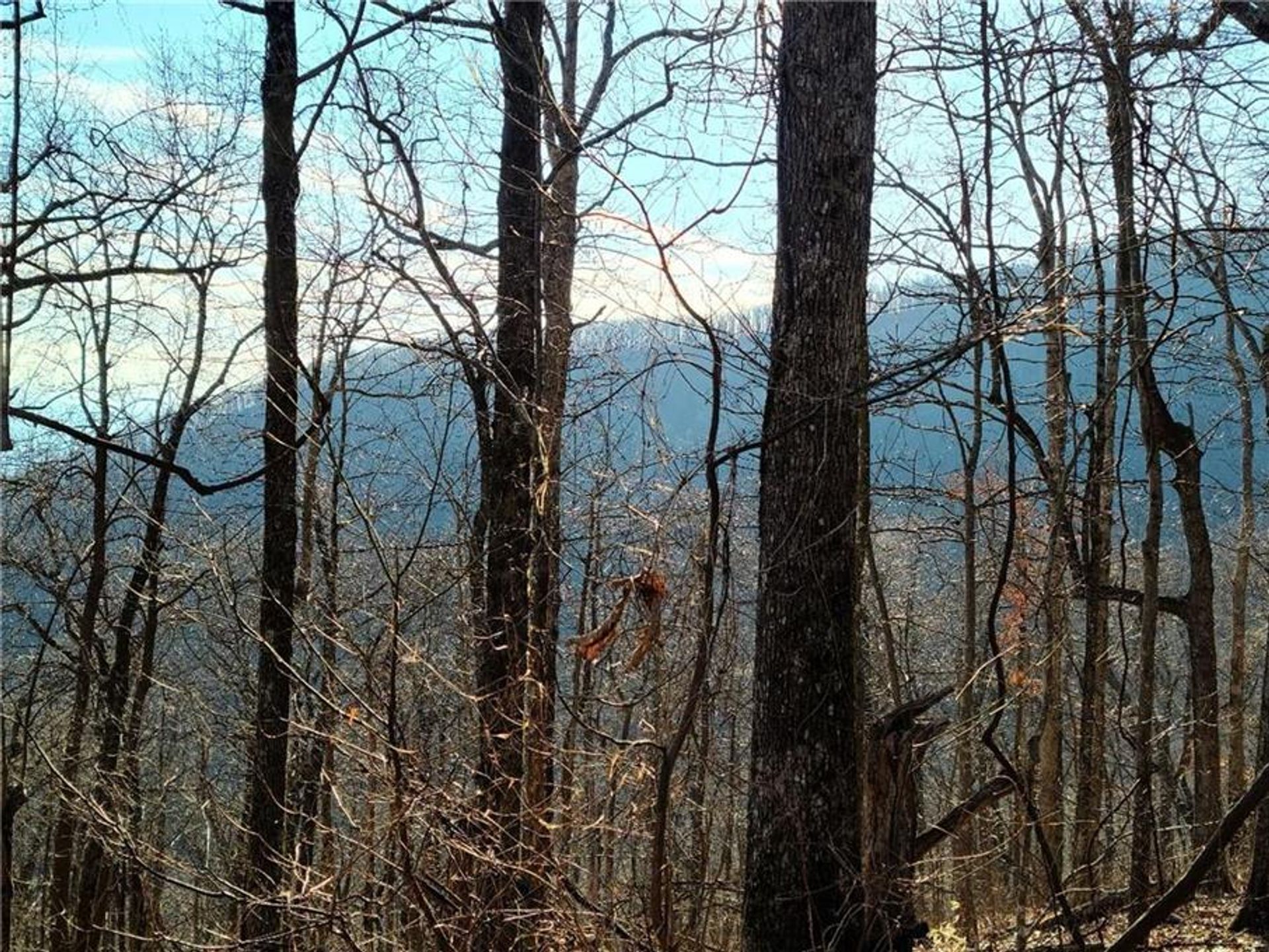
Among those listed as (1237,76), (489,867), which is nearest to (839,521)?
(489,867)

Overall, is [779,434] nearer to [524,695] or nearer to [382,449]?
[524,695]

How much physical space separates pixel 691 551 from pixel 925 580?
13858mm

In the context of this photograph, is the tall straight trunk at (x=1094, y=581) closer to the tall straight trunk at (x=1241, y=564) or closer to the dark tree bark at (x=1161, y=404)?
the dark tree bark at (x=1161, y=404)

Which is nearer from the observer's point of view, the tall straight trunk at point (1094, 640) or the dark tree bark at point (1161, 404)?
the dark tree bark at point (1161, 404)

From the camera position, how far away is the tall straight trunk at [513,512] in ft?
14.3

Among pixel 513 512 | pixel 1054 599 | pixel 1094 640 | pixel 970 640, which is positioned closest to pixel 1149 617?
pixel 1094 640

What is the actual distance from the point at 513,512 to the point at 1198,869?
144 inches

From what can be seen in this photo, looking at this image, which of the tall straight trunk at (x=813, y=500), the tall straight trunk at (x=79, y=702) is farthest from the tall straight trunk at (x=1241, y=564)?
the tall straight trunk at (x=79, y=702)

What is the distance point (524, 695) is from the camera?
4.71m

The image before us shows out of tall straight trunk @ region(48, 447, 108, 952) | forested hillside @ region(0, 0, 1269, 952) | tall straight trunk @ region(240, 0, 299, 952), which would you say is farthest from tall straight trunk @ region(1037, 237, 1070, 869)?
tall straight trunk @ region(48, 447, 108, 952)

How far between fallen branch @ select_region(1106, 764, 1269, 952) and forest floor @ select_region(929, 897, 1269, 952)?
48 centimetres

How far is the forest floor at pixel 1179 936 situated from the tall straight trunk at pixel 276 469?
4247 millimetres

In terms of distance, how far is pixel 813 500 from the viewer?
15.4ft

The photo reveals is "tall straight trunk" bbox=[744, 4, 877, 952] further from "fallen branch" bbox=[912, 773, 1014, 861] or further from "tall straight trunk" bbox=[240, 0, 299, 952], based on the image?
"tall straight trunk" bbox=[240, 0, 299, 952]
